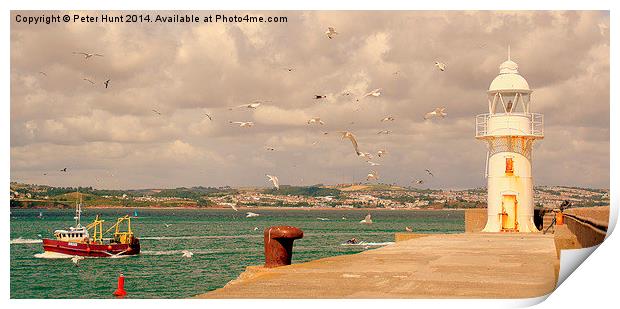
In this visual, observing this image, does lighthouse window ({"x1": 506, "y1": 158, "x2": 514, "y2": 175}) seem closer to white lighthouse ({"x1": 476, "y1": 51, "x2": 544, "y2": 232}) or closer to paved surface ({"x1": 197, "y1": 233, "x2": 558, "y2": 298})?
white lighthouse ({"x1": 476, "y1": 51, "x2": 544, "y2": 232})

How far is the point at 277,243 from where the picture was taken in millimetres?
12633

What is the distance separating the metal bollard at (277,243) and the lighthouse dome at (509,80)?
14.2 metres

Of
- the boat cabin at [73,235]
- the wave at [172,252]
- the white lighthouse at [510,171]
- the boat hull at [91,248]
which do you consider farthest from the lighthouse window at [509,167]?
the boat cabin at [73,235]

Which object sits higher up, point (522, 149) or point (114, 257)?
point (522, 149)

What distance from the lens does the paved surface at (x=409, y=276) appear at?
10.2 meters

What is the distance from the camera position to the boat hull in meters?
55.0

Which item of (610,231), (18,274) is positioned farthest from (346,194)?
(610,231)

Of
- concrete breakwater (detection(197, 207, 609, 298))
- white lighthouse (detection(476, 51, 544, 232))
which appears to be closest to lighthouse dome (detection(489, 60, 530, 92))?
white lighthouse (detection(476, 51, 544, 232))

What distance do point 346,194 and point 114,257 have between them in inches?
3779

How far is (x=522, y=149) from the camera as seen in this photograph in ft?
80.8

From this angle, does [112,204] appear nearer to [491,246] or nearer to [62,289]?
[62,289]

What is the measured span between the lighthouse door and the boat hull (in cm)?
3661

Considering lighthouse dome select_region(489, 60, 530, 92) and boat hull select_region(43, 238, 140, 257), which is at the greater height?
lighthouse dome select_region(489, 60, 530, 92)

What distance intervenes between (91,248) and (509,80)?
37.4 m
